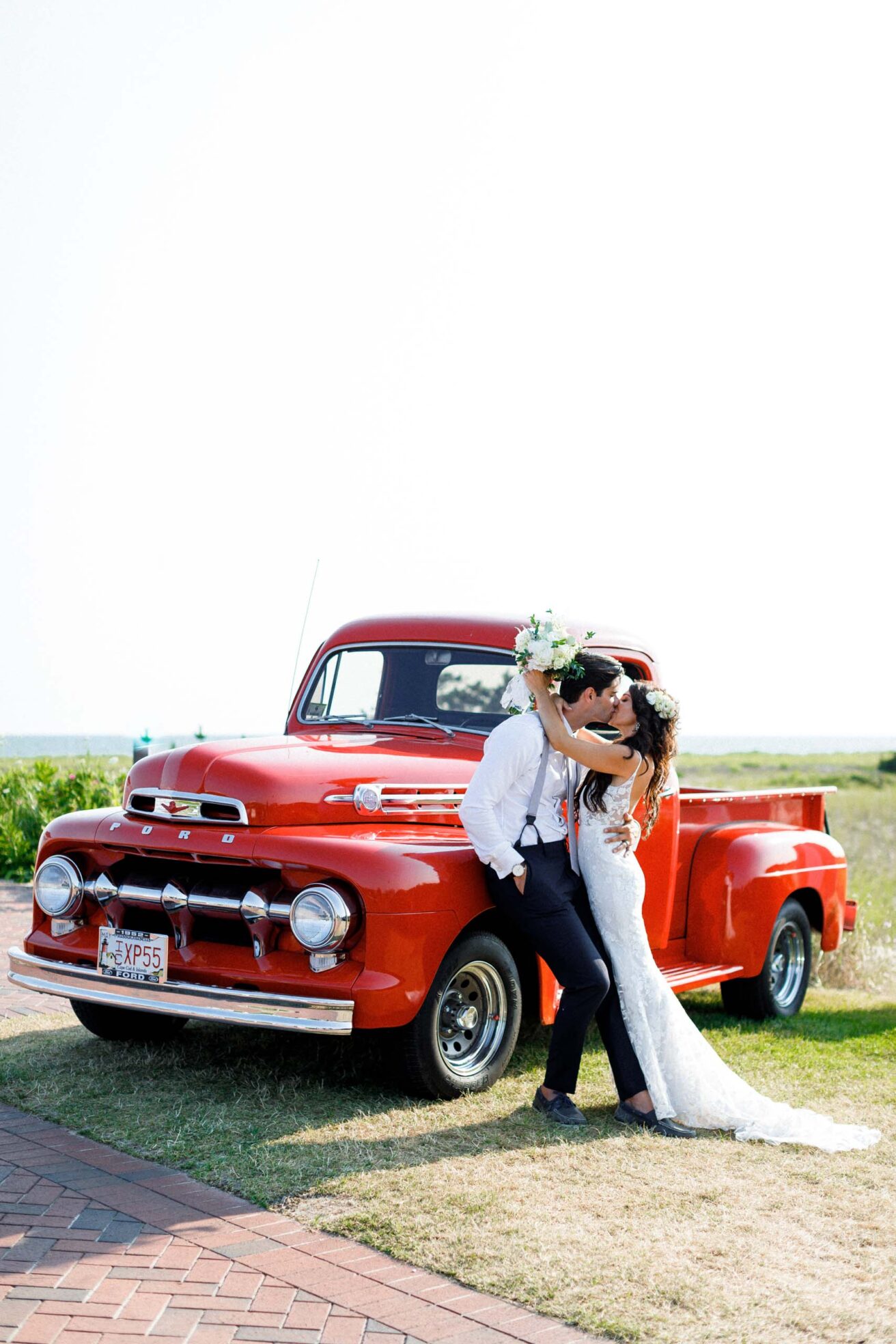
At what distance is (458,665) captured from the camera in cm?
710

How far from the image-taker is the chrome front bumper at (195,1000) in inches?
207

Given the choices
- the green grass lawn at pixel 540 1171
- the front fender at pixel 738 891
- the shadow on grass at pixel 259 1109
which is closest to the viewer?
the green grass lawn at pixel 540 1171

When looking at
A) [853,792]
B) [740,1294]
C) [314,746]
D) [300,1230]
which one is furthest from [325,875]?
[853,792]

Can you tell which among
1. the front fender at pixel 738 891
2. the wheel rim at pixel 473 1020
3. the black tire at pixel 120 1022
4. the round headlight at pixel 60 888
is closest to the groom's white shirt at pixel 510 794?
the wheel rim at pixel 473 1020

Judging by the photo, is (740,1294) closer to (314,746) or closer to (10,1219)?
(10,1219)

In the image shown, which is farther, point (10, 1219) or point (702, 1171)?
point (702, 1171)

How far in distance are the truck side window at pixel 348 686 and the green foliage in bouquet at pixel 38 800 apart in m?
6.54

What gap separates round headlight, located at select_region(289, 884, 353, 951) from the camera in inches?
211

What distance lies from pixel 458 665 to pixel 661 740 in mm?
1528

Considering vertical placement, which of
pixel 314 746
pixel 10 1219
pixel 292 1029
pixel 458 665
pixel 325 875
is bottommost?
pixel 10 1219

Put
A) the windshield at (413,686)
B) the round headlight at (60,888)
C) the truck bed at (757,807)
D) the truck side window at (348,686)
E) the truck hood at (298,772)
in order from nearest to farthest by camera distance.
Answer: the truck hood at (298,772) → the round headlight at (60,888) → the windshield at (413,686) → the truck side window at (348,686) → the truck bed at (757,807)

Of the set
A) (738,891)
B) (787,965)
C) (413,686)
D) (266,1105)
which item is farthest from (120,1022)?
(787,965)

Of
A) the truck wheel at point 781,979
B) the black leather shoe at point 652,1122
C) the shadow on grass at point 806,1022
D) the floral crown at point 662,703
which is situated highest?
the floral crown at point 662,703

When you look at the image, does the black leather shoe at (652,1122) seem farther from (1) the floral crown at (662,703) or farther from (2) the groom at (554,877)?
(1) the floral crown at (662,703)
